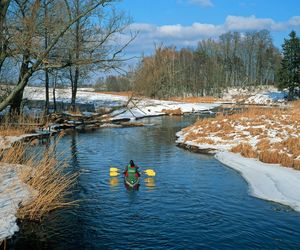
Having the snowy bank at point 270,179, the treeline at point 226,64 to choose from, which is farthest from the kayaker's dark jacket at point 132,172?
the treeline at point 226,64

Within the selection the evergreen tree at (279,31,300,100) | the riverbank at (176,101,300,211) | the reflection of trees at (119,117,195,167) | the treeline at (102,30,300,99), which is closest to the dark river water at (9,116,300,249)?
the riverbank at (176,101,300,211)

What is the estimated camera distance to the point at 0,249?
729 centimetres

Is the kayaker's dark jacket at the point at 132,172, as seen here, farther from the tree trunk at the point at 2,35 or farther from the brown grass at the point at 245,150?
the brown grass at the point at 245,150

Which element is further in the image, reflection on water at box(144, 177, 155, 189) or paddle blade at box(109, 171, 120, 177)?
paddle blade at box(109, 171, 120, 177)

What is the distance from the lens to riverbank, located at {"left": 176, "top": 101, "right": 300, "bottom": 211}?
1223 centimetres

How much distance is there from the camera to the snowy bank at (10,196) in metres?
7.76

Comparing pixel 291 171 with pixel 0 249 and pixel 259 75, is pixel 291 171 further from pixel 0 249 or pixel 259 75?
pixel 259 75

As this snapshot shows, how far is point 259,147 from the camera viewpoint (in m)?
18.1

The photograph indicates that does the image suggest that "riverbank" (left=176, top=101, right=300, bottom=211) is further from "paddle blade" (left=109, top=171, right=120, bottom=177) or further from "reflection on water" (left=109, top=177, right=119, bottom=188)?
"paddle blade" (left=109, top=171, right=120, bottom=177)

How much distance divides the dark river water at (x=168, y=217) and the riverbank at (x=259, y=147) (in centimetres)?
69

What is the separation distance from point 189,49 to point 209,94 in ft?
61.6

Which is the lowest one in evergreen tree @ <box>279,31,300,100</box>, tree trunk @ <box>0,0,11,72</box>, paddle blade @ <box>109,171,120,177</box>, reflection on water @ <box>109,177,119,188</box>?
reflection on water @ <box>109,177,119,188</box>

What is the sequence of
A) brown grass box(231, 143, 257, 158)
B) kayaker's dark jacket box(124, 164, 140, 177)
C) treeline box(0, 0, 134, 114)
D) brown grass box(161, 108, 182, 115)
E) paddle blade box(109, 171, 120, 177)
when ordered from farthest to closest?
brown grass box(161, 108, 182, 115) → brown grass box(231, 143, 257, 158) → paddle blade box(109, 171, 120, 177) → kayaker's dark jacket box(124, 164, 140, 177) → treeline box(0, 0, 134, 114)

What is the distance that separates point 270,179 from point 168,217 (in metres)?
4.96
